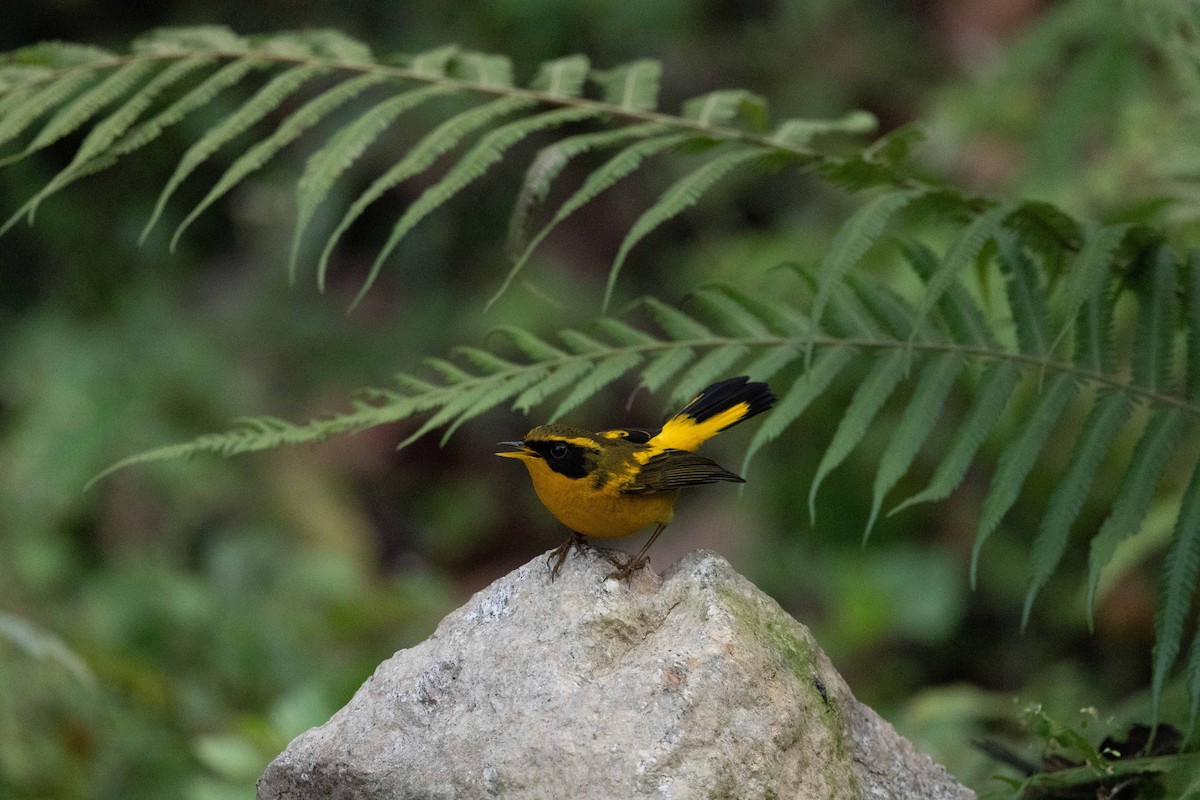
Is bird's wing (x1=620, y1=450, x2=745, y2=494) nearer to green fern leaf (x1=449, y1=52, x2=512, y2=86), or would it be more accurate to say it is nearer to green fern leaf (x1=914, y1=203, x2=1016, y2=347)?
green fern leaf (x1=914, y1=203, x2=1016, y2=347)

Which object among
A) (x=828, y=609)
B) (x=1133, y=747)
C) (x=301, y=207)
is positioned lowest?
(x=828, y=609)

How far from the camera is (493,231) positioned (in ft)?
26.0

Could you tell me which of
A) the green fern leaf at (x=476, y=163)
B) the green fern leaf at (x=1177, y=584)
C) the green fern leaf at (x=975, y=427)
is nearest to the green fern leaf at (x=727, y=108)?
the green fern leaf at (x=476, y=163)

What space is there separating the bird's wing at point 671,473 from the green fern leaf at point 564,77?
1.09 meters

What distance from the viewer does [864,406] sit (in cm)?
274

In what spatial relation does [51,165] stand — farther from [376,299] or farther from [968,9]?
[968,9]

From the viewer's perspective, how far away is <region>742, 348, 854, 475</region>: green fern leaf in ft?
8.73

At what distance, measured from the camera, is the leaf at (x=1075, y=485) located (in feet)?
8.40

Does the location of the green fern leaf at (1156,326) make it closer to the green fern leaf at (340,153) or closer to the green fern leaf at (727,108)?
the green fern leaf at (727,108)

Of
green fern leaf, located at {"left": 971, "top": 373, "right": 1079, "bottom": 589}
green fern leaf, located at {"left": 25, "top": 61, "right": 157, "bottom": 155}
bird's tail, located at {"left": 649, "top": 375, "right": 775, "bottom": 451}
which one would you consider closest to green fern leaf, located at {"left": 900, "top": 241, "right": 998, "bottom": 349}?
green fern leaf, located at {"left": 971, "top": 373, "right": 1079, "bottom": 589}

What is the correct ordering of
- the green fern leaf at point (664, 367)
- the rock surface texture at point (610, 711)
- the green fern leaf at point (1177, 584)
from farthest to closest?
the green fern leaf at point (664, 367) → the green fern leaf at point (1177, 584) → the rock surface texture at point (610, 711)

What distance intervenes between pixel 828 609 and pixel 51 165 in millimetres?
5076

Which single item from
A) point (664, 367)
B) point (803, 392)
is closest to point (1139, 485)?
point (803, 392)

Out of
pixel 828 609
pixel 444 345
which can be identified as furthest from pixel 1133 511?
pixel 444 345
